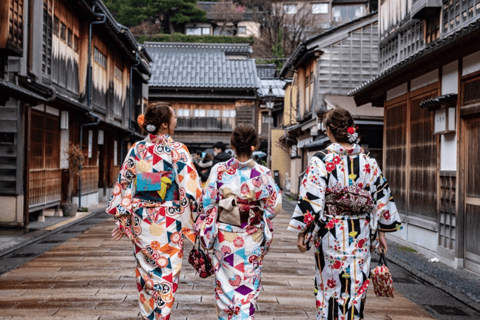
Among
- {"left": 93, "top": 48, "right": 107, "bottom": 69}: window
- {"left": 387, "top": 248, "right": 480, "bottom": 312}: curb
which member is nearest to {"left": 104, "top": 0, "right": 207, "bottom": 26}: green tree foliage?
{"left": 93, "top": 48, "right": 107, "bottom": 69}: window

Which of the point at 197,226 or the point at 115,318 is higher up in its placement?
the point at 197,226

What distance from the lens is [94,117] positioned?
17812mm

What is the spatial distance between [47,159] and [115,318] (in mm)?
10917

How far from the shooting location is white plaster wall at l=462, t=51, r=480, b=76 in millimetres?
8610

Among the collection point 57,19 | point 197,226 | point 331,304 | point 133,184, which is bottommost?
point 331,304

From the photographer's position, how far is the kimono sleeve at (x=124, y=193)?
196 inches

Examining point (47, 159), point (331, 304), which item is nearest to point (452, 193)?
point (331, 304)

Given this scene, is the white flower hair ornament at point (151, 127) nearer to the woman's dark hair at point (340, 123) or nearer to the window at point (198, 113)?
the woman's dark hair at point (340, 123)

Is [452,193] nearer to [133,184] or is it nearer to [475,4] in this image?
[475,4]

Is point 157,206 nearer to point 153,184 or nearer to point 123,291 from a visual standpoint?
point 153,184

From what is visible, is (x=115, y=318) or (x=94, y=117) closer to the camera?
(x=115, y=318)

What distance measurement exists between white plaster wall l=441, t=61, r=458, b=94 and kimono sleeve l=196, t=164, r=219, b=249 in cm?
642

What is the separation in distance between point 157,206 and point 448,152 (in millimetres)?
6698

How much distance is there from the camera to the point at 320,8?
5212 cm
